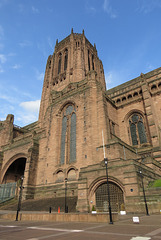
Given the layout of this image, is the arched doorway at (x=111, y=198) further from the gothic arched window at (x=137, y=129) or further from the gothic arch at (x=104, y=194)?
the gothic arched window at (x=137, y=129)

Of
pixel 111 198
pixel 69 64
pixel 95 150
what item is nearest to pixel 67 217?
pixel 111 198

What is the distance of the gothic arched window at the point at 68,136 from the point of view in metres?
29.5

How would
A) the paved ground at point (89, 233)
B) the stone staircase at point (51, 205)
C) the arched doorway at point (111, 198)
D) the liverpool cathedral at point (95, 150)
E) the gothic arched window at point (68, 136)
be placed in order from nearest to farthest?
the paved ground at point (89, 233)
the arched doorway at point (111, 198)
the liverpool cathedral at point (95, 150)
the stone staircase at point (51, 205)
the gothic arched window at point (68, 136)

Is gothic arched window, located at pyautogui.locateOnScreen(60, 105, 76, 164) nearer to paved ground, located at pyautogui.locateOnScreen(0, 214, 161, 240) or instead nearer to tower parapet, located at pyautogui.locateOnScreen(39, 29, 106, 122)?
tower parapet, located at pyautogui.locateOnScreen(39, 29, 106, 122)

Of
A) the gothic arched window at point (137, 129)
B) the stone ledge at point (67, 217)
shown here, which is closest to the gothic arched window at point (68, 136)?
the gothic arched window at point (137, 129)

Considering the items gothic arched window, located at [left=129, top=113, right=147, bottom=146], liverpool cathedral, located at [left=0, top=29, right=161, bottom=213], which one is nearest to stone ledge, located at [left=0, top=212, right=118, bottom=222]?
liverpool cathedral, located at [left=0, top=29, right=161, bottom=213]

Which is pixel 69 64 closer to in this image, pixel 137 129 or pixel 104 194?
pixel 137 129

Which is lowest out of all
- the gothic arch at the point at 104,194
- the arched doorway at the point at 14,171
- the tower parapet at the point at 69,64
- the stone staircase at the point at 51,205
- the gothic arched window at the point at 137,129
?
the stone staircase at the point at 51,205

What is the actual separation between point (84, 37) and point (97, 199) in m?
54.5

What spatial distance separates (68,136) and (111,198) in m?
15.8

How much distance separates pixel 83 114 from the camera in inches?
1163

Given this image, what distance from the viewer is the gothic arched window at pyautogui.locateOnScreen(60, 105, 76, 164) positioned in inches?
1161

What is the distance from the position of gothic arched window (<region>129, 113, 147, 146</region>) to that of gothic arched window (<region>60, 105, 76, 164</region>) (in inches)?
455

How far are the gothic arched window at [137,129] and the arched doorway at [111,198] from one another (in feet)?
50.8
